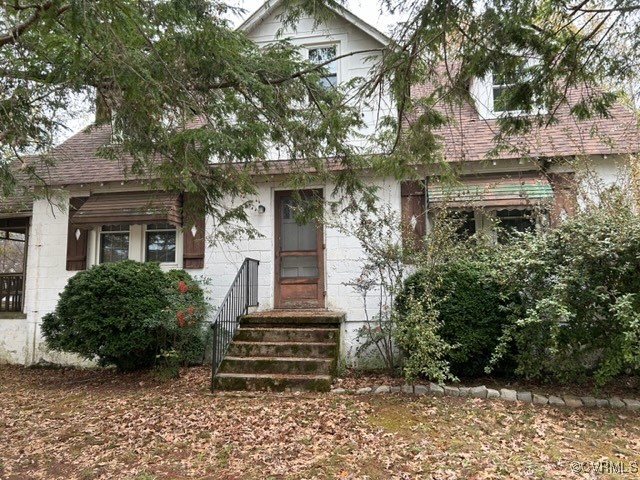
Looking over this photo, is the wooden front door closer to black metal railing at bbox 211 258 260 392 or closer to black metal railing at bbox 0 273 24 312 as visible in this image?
black metal railing at bbox 211 258 260 392

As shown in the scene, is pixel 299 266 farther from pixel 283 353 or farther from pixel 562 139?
pixel 562 139

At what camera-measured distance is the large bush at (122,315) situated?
6.25 m

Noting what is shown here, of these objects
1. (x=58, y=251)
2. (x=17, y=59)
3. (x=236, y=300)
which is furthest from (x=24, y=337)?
(x=17, y=59)

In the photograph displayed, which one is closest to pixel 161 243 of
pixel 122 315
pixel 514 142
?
pixel 122 315

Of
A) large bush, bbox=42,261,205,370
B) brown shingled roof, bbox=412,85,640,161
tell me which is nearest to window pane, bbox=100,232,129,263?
large bush, bbox=42,261,205,370

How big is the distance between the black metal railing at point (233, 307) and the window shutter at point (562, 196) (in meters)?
4.56

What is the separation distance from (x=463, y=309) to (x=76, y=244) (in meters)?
6.92

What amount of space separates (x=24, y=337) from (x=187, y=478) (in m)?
6.57

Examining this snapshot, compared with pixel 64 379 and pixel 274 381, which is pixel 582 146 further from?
pixel 64 379

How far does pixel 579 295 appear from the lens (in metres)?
4.91

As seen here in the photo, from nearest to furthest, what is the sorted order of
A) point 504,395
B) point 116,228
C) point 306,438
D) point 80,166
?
point 306,438 < point 504,395 < point 116,228 < point 80,166

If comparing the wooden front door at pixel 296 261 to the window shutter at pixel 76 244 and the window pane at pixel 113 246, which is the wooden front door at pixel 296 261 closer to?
the window pane at pixel 113 246

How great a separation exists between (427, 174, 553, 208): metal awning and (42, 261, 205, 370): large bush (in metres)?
4.15

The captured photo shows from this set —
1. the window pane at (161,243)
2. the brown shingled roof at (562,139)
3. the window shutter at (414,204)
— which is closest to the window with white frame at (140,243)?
the window pane at (161,243)
